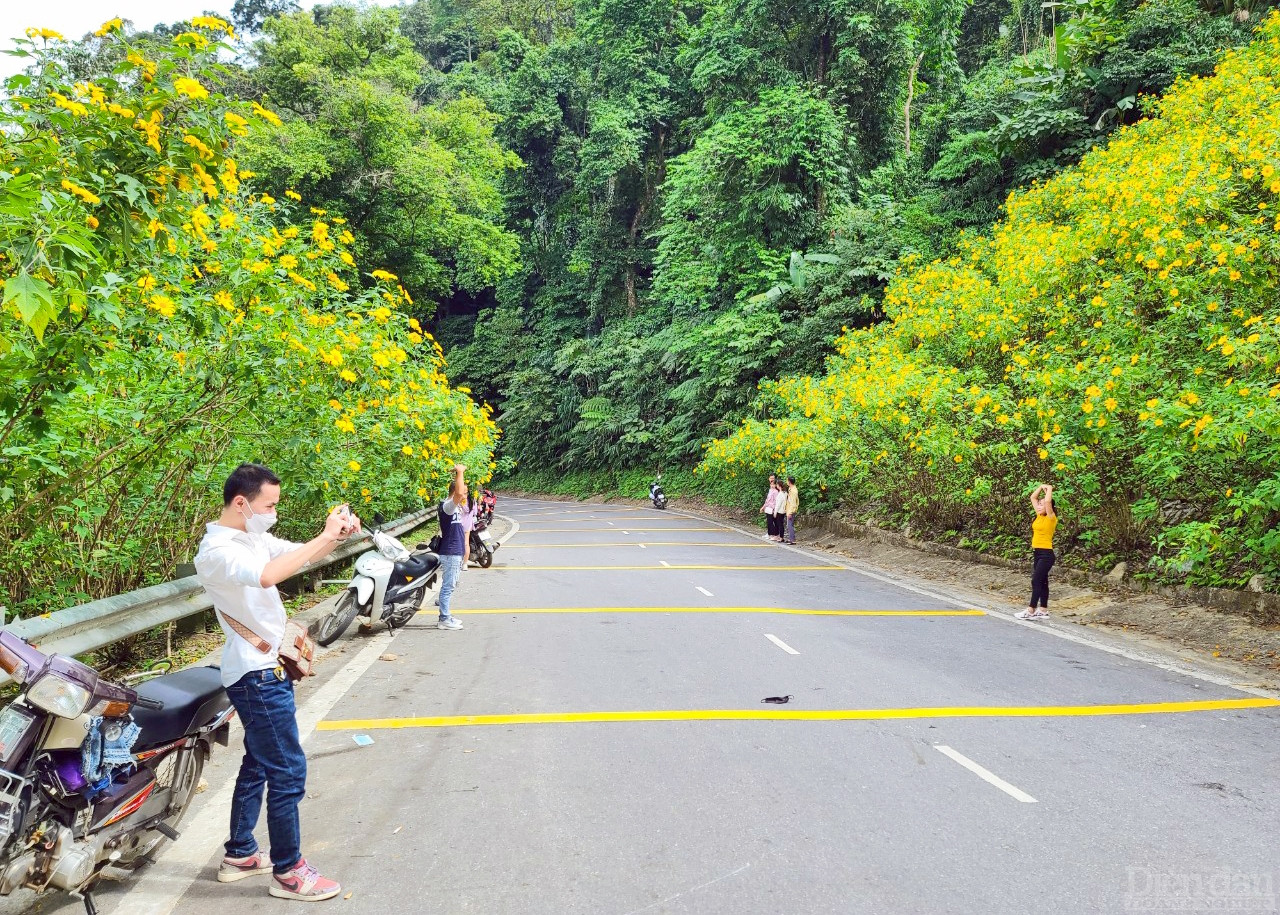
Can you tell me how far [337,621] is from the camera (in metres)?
8.63

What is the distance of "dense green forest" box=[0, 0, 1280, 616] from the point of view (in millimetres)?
4777

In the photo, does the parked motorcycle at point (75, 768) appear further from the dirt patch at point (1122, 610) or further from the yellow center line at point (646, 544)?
the yellow center line at point (646, 544)

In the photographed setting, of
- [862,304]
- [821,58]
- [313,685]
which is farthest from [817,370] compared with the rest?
[313,685]

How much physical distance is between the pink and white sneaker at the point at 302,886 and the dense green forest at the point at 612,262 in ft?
7.64

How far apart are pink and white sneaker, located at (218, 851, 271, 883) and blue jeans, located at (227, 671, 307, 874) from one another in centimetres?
19

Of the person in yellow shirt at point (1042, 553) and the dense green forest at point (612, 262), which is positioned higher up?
the dense green forest at point (612, 262)

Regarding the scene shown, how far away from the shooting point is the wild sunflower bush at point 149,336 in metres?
4.04

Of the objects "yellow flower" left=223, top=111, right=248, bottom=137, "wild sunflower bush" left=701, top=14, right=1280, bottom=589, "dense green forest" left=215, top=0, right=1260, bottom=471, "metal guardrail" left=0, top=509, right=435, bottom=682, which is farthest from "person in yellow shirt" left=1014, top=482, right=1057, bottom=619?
"dense green forest" left=215, top=0, right=1260, bottom=471

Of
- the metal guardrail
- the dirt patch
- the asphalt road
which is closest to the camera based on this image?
the asphalt road

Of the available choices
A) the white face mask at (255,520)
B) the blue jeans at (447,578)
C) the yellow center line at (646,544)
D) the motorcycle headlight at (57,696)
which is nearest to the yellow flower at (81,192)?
the white face mask at (255,520)

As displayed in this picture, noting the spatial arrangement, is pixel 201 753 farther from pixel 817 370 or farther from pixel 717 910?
pixel 817 370

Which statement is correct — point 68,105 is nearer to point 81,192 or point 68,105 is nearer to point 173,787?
point 81,192

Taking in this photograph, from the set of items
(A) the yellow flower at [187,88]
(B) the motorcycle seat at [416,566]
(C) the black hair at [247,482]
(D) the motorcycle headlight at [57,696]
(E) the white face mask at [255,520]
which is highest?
(A) the yellow flower at [187,88]

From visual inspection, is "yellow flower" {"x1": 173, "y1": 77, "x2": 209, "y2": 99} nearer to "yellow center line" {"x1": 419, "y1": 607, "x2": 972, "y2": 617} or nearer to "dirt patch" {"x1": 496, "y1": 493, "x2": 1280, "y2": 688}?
"yellow center line" {"x1": 419, "y1": 607, "x2": 972, "y2": 617}
